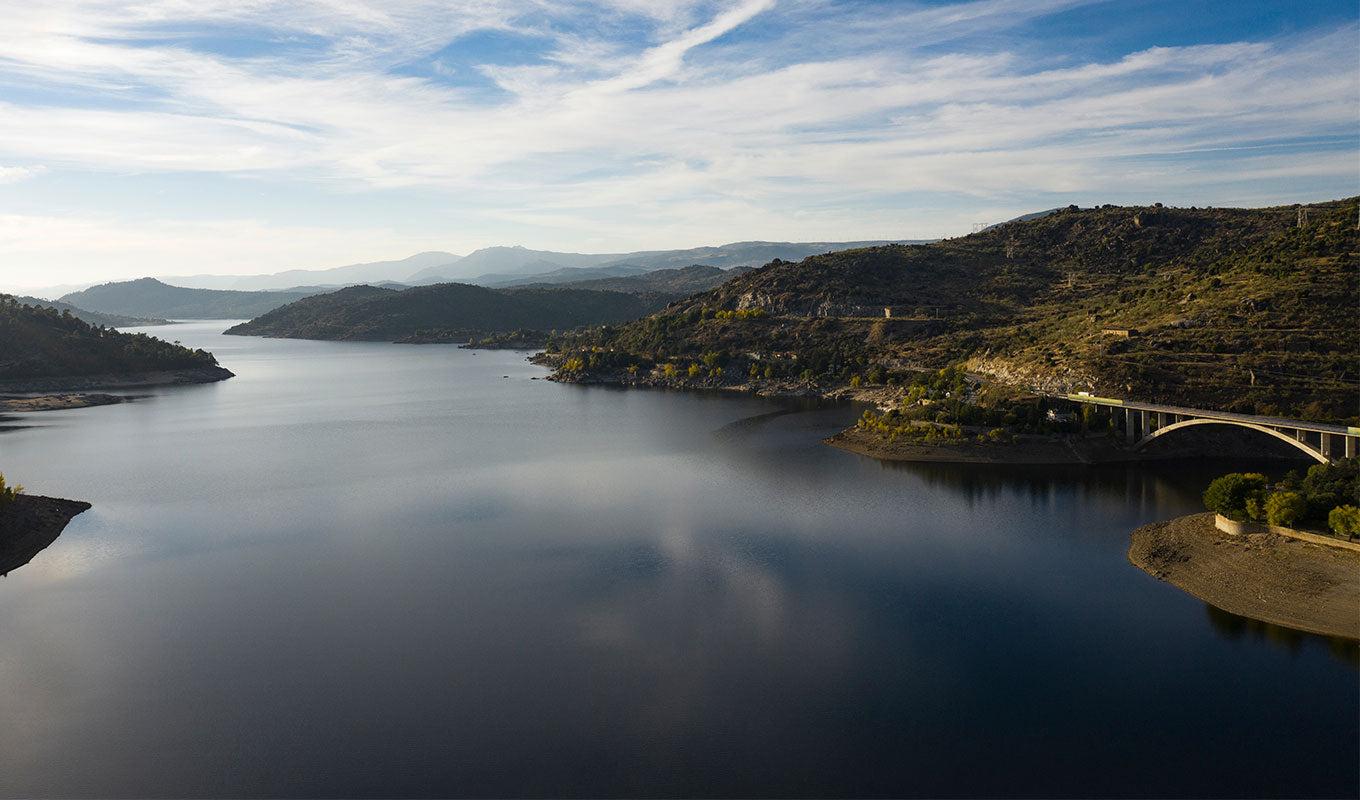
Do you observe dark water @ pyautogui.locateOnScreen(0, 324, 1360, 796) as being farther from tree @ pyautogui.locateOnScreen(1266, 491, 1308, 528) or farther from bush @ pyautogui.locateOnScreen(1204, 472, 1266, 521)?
tree @ pyautogui.locateOnScreen(1266, 491, 1308, 528)

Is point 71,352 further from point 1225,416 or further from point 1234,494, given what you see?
point 1234,494

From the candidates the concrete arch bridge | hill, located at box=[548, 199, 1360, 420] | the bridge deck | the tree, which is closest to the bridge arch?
the concrete arch bridge

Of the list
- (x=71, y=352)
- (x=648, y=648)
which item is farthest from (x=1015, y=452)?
(x=71, y=352)

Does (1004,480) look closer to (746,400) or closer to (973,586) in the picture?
(973,586)

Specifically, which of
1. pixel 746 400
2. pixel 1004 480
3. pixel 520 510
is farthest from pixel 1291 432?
pixel 746 400

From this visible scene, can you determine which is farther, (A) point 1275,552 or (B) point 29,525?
(B) point 29,525
